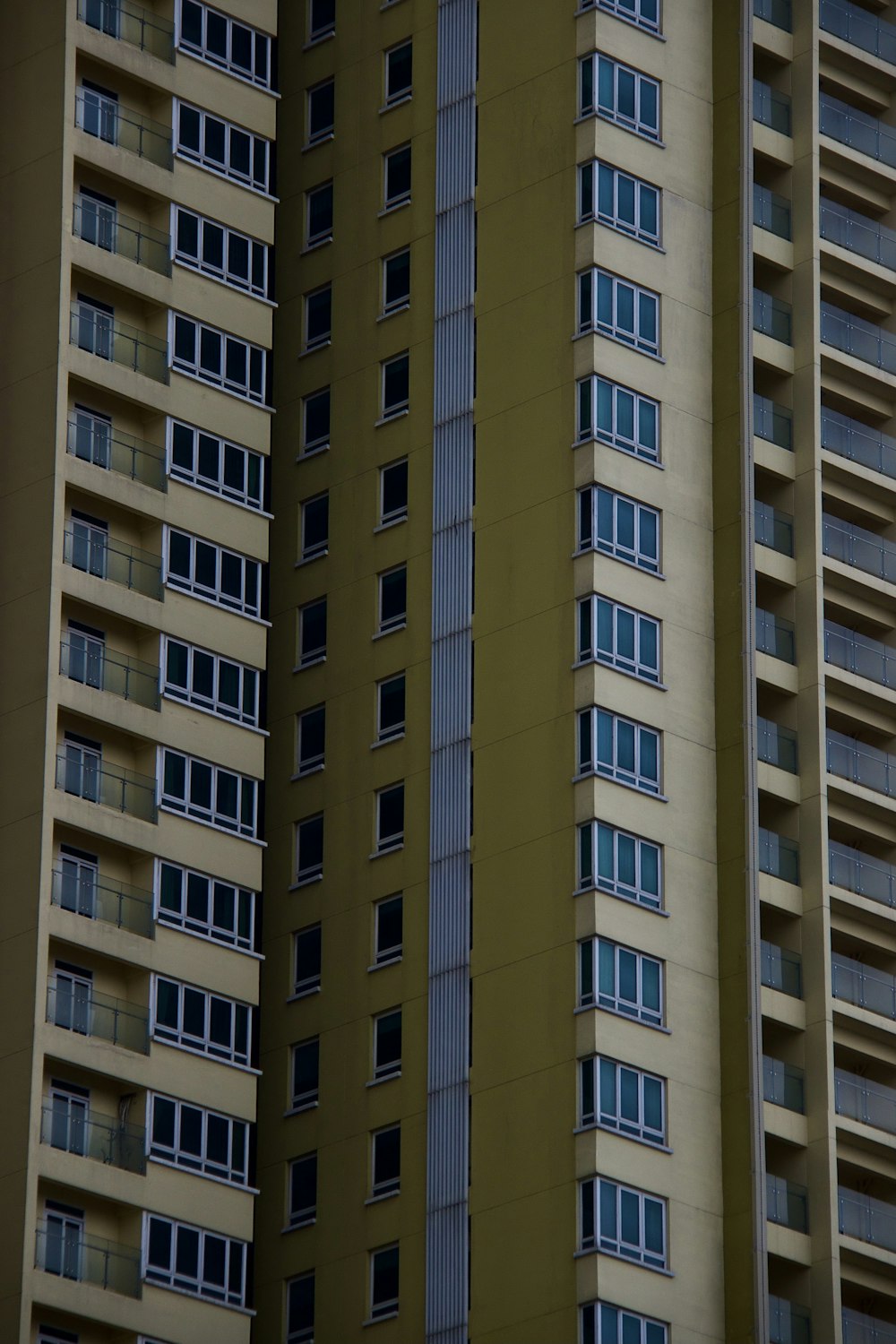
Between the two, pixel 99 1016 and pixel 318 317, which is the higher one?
pixel 318 317

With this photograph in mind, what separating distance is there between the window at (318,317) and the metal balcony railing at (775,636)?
15.0 meters

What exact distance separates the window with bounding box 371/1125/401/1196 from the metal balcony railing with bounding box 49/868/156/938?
7.64 m

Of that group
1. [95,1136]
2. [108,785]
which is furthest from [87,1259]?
[108,785]

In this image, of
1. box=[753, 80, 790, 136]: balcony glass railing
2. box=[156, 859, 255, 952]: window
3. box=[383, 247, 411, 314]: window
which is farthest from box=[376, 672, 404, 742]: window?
box=[753, 80, 790, 136]: balcony glass railing

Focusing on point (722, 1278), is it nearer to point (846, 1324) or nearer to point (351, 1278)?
point (846, 1324)

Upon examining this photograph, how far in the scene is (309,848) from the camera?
90188mm

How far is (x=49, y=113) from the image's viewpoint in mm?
87812

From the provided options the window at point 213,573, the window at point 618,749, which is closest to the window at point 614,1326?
the window at point 618,749

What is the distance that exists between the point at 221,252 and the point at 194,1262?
2649cm

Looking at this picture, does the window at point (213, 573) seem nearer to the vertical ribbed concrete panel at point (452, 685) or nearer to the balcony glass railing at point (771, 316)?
the vertical ribbed concrete panel at point (452, 685)

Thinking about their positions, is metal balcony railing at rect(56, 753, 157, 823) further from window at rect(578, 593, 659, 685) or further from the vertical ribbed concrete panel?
window at rect(578, 593, 659, 685)

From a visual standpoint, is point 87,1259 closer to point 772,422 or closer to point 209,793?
point 209,793

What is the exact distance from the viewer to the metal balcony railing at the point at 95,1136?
7950 cm

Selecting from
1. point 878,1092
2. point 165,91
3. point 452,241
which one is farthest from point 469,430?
point 878,1092
